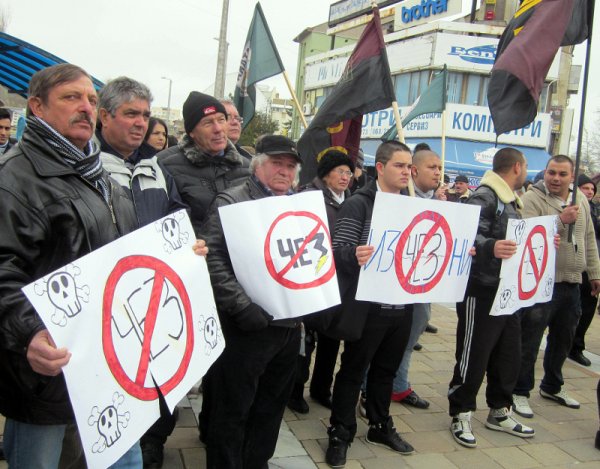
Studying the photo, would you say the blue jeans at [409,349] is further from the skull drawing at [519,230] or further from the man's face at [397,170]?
the man's face at [397,170]

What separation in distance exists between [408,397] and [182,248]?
287cm

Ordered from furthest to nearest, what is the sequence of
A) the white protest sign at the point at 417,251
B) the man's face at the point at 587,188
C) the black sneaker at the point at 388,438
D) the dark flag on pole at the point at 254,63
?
the man's face at the point at 587,188 → the dark flag on pole at the point at 254,63 → the black sneaker at the point at 388,438 → the white protest sign at the point at 417,251

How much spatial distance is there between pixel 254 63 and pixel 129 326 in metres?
3.97

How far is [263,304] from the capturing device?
2.75 m

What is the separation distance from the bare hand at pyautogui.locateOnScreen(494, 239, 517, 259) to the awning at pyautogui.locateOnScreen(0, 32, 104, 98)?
15.6 feet

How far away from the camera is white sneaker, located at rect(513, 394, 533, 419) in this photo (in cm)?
443

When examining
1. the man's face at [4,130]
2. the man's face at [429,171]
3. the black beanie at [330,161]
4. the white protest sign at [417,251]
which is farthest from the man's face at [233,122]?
the man's face at [4,130]

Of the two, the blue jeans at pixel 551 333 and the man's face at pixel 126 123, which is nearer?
the man's face at pixel 126 123

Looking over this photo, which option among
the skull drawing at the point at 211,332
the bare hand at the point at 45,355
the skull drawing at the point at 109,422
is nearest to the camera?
the bare hand at the point at 45,355

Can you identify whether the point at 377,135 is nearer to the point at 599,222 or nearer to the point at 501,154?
the point at 599,222

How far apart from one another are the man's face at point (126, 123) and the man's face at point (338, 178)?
79.9 inches

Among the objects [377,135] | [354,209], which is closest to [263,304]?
[354,209]

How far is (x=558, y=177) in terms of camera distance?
4.57m

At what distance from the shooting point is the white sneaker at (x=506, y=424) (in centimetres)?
403
